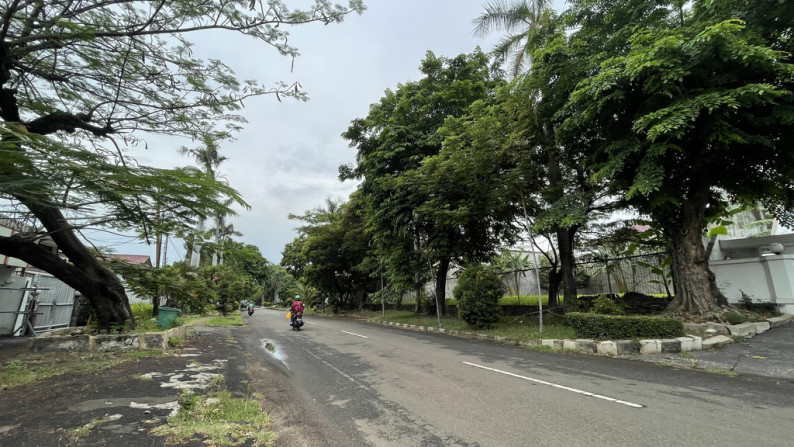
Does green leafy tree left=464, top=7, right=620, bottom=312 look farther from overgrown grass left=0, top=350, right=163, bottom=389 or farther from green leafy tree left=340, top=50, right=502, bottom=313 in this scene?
overgrown grass left=0, top=350, right=163, bottom=389

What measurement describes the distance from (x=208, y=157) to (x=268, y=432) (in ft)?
103

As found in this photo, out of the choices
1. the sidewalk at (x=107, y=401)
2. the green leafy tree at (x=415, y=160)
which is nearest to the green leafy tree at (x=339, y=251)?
the green leafy tree at (x=415, y=160)

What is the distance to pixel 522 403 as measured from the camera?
4.71m

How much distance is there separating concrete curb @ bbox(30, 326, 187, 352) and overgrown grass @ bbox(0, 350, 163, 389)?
0.28 metres

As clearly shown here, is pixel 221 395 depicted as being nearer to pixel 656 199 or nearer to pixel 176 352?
pixel 176 352

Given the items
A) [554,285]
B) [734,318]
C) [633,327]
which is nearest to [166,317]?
[633,327]

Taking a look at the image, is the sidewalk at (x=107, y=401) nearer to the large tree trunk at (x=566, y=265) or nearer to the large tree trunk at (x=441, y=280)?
the large tree trunk at (x=566, y=265)

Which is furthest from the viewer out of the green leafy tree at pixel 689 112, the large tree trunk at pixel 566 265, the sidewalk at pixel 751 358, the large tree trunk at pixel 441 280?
the large tree trunk at pixel 441 280

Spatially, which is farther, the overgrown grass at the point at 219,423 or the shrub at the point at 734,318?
the shrub at the point at 734,318

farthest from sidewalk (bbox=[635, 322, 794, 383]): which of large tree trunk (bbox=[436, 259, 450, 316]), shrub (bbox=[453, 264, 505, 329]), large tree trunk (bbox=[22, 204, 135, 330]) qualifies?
large tree trunk (bbox=[22, 204, 135, 330])

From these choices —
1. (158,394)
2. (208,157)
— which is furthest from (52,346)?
(208,157)

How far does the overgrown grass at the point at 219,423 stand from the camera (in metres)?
3.57

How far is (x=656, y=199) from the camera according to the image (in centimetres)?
941

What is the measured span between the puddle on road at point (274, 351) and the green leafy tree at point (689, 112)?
9267 mm
